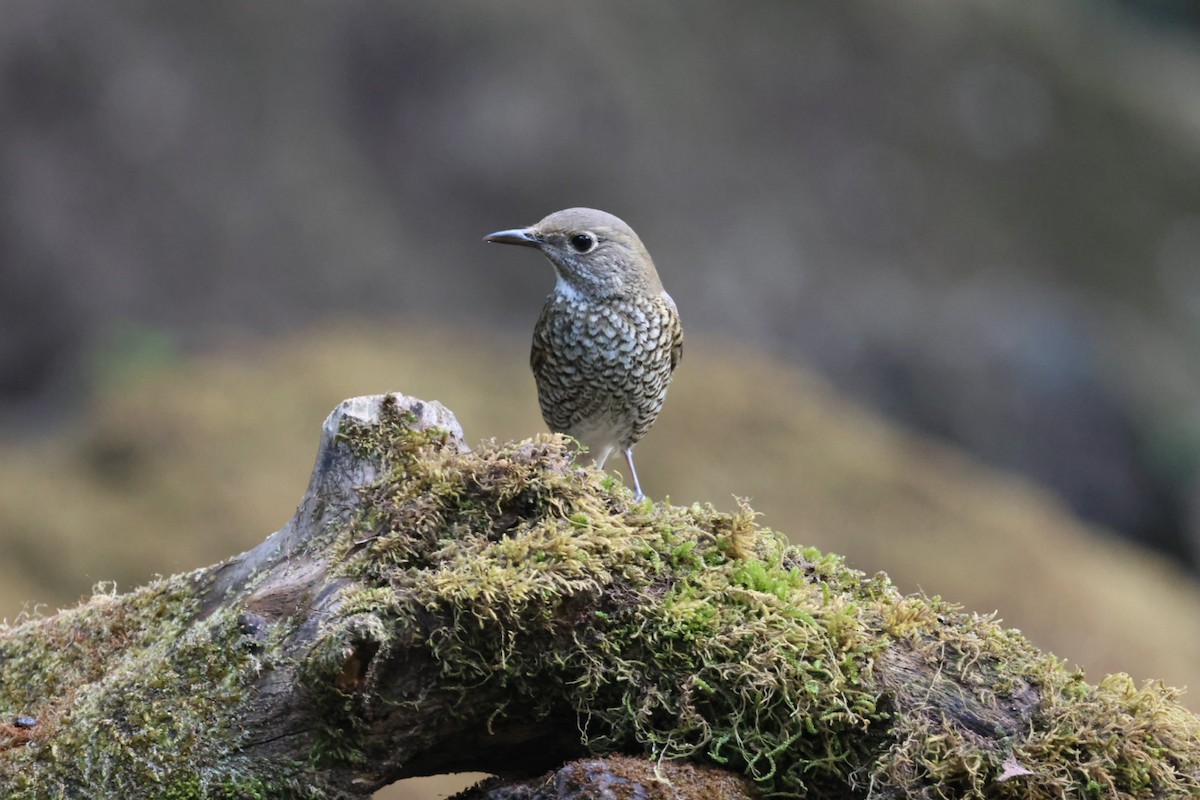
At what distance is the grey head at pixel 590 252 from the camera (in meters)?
4.85

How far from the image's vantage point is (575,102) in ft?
45.3

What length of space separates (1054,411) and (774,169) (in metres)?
4.73

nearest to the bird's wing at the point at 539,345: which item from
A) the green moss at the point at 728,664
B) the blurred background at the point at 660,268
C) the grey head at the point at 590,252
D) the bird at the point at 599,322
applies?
the bird at the point at 599,322

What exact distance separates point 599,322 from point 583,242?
383mm

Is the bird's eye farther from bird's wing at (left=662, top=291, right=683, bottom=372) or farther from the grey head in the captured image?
bird's wing at (left=662, top=291, right=683, bottom=372)

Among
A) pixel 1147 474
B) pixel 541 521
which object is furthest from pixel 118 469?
pixel 1147 474

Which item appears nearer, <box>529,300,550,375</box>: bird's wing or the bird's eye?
the bird's eye

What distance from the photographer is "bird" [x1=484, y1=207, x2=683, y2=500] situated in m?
4.88

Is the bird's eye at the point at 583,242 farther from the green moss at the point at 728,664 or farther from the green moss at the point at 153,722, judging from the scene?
the green moss at the point at 153,722

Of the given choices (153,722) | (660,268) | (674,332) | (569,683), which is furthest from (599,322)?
(660,268)

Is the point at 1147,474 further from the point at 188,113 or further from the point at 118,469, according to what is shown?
the point at 188,113

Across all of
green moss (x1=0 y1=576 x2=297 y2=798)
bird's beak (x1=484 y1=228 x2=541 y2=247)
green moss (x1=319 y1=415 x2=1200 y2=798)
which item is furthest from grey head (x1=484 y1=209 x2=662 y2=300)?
green moss (x1=0 y1=576 x2=297 y2=798)

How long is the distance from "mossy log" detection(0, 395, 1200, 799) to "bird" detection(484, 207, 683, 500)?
65.1 inches

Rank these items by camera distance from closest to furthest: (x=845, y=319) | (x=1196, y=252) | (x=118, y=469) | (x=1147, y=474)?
(x=118, y=469)
(x=1147, y=474)
(x=845, y=319)
(x=1196, y=252)
